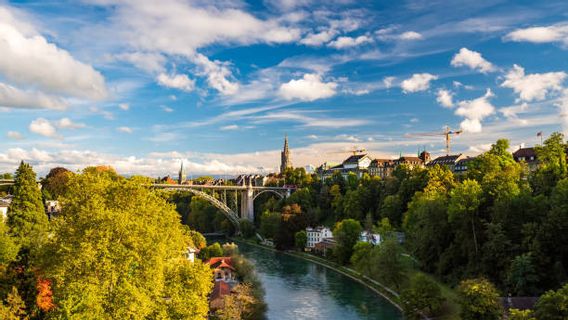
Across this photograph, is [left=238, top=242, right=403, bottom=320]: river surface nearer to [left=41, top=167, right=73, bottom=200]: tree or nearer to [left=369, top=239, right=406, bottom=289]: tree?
[left=369, top=239, right=406, bottom=289]: tree

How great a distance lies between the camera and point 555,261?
24.8m

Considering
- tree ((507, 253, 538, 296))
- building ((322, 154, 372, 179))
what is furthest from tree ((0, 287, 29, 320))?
building ((322, 154, 372, 179))

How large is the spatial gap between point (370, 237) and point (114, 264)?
3117 cm

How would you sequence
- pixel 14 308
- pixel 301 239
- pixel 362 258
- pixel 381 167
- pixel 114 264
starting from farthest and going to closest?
pixel 381 167
pixel 301 239
pixel 362 258
pixel 14 308
pixel 114 264

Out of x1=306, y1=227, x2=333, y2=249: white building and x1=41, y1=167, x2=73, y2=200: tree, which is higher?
x1=41, y1=167, x2=73, y2=200: tree

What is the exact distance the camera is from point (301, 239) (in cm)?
4884

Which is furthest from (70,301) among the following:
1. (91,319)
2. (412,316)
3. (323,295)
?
(323,295)

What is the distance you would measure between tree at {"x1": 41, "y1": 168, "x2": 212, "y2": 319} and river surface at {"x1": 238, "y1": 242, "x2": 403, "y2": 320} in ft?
41.1

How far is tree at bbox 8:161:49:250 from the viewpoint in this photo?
23.6 meters

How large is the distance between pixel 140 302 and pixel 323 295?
777 inches

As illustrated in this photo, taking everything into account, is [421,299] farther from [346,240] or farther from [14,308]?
[14,308]

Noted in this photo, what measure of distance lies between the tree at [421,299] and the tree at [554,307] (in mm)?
8239

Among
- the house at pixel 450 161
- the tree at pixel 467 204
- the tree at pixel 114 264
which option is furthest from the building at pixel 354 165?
the tree at pixel 114 264

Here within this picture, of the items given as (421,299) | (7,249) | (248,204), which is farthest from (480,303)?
(248,204)
